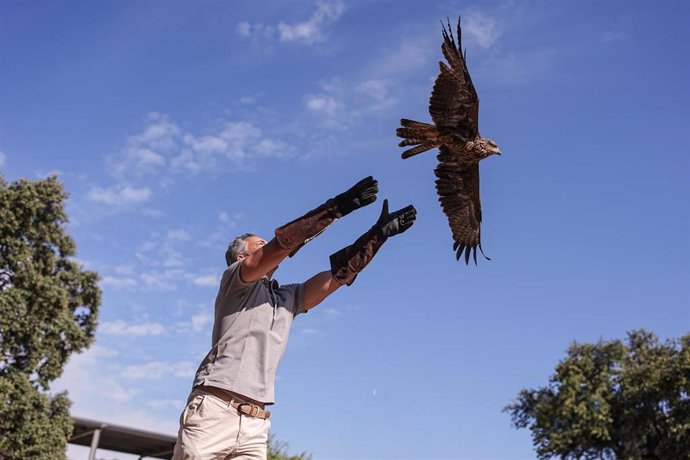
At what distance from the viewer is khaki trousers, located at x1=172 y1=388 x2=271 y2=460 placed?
3.49 meters

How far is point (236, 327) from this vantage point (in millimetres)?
3764

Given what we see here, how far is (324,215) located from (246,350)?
33.8 inches

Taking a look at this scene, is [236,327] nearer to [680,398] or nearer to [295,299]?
[295,299]

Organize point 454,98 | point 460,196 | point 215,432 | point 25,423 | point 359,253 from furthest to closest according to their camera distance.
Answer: point 25,423, point 460,196, point 454,98, point 359,253, point 215,432

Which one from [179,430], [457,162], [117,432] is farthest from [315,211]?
[117,432]

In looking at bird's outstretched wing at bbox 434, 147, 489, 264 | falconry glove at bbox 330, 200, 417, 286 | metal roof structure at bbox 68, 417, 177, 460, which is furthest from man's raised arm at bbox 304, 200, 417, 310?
metal roof structure at bbox 68, 417, 177, 460

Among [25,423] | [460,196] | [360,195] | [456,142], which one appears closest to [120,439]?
[25,423]

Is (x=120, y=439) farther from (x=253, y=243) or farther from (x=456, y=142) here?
(x=253, y=243)

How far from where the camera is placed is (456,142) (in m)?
6.86

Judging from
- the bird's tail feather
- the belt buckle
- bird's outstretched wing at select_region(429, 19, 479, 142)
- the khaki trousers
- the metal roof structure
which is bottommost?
the khaki trousers

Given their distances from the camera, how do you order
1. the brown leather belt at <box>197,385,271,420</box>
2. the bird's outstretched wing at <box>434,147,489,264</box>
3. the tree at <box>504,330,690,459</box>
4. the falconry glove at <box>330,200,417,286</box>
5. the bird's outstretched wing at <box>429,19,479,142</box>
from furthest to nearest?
1. the tree at <box>504,330,690,459</box>
2. the bird's outstretched wing at <box>434,147,489,264</box>
3. the bird's outstretched wing at <box>429,19,479,142</box>
4. the falconry glove at <box>330,200,417,286</box>
5. the brown leather belt at <box>197,385,271,420</box>

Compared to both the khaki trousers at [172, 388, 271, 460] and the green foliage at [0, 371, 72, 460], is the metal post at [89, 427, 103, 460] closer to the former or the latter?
the green foliage at [0, 371, 72, 460]

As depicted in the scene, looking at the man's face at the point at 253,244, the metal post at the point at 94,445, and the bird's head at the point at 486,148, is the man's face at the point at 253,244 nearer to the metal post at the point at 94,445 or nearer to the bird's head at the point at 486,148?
the bird's head at the point at 486,148

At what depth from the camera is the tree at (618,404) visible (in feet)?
108
